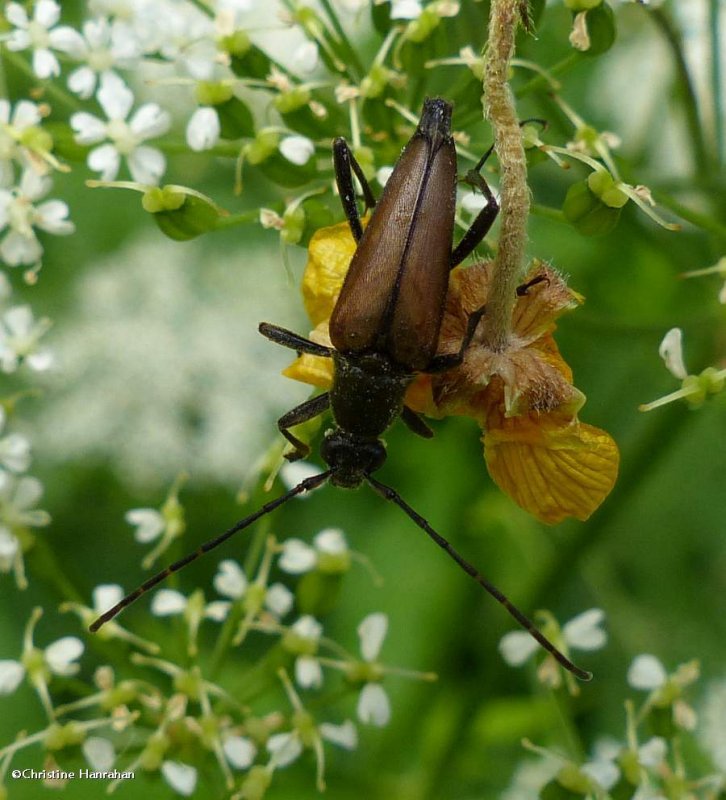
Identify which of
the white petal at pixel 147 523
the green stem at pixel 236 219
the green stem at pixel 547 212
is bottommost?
the white petal at pixel 147 523

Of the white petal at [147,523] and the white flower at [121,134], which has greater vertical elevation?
the white flower at [121,134]

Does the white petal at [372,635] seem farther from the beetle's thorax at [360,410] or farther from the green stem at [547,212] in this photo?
the green stem at [547,212]

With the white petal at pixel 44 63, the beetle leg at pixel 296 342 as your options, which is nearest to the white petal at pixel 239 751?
the beetle leg at pixel 296 342

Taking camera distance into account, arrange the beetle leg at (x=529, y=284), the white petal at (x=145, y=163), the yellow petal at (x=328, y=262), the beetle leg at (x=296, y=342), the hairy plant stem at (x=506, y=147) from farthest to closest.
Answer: the white petal at (x=145, y=163) → the beetle leg at (x=296, y=342) → the yellow petal at (x=328, y=262) → the beetle leg at (x=529, y=284) → the hairy plant stem at (x=506, y=147)

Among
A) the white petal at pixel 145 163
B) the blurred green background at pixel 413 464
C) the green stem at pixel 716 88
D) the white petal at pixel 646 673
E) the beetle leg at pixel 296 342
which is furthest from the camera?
the blurred green background at pixel 413 464

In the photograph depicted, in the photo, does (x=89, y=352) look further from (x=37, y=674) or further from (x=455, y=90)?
(x=455, y=90)

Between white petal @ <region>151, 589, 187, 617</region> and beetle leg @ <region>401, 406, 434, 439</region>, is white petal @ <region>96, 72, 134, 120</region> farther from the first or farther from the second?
white petal @ <region>151, 589, 187, 617</region>
